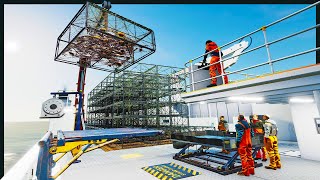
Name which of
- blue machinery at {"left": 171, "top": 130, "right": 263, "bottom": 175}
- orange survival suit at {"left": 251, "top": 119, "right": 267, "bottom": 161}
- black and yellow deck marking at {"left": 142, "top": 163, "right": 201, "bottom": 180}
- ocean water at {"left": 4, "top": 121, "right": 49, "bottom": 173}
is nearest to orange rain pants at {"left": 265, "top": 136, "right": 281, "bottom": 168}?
blue machinery at {"left": 171, "top": 130, "right": 263, "bottom": 175}

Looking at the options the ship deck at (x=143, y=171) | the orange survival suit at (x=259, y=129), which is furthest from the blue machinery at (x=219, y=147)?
the orange survival suit at (x=259, y=129)

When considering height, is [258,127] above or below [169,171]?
above

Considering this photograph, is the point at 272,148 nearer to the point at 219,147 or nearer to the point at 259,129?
the point at 259,129

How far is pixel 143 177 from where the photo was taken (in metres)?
5.34

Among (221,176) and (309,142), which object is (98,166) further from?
(309,142)

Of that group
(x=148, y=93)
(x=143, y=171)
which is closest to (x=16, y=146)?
(x=148, y=93)

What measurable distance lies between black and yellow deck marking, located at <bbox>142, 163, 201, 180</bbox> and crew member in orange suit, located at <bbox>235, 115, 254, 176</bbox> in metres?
1.48

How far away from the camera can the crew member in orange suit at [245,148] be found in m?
5.24

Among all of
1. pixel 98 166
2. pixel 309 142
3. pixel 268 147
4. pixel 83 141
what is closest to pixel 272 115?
Answer: pixel 309 142

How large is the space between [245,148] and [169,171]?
8.59 feet

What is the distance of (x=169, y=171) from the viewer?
586 centimetres

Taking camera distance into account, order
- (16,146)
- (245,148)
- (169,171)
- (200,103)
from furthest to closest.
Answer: (16,146), (200,103), (169,171), (245,148)

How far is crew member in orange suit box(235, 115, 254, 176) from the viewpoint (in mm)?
5238

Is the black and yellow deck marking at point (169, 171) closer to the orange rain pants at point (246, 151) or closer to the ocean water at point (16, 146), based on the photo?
the orange rain pants at point (246, 151)
